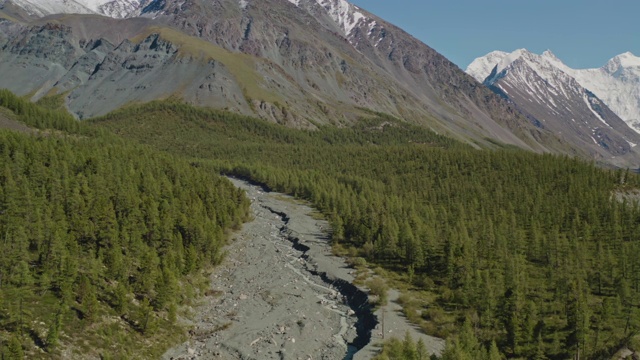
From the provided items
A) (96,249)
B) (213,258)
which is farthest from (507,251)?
(96,249)

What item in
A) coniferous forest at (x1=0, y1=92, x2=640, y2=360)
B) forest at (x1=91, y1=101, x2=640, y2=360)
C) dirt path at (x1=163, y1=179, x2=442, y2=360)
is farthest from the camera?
dirt path at (x1=163, y1=179, x2=442, y2=360)

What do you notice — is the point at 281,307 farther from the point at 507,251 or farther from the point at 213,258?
the point at 507,251

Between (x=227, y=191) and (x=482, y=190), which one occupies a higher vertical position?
(x=482, y=190)

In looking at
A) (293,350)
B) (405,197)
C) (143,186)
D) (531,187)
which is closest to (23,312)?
(293,350)

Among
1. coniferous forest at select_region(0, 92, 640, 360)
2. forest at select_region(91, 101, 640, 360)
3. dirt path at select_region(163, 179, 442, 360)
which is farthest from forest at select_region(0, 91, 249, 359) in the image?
forest at select_region(91, 101, 640, 360)

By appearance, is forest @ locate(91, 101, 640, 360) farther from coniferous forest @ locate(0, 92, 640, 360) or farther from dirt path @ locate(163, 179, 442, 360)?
dirt path @ locate(163, 179, 442, 360)

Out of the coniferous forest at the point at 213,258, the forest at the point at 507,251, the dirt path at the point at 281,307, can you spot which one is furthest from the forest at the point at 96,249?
the forest at the point at 507,251

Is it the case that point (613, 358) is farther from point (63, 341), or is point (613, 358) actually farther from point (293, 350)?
point (63, 341)
